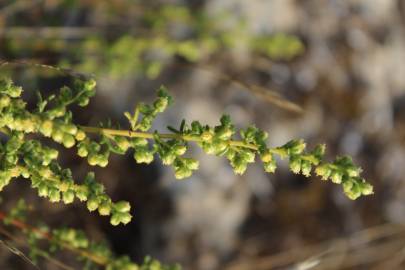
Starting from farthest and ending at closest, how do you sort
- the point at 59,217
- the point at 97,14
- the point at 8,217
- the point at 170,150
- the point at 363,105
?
the point at 363,105
the point at 97,14
the point at 59,217
the point at 8,217
the point at 170,150

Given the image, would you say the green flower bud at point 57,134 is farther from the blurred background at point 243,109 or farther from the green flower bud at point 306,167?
the blurred background at point 243,109

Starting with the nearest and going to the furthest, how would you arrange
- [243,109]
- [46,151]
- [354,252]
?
[46,151], [354,252], [243,109]

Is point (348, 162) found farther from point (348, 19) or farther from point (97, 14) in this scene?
point (348, 19)

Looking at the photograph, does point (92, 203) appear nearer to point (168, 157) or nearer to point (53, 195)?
point (53, 195)

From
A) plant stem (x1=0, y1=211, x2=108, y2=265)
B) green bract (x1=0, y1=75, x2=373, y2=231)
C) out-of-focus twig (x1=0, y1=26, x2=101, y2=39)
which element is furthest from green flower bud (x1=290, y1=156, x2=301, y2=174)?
out-of-focus twig (x1=0, y1=26, x2=101, y2=39)

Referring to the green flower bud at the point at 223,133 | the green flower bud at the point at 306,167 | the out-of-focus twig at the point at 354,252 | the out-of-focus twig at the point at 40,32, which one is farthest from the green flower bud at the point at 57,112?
the out-of-focus twig at the point at 354,252

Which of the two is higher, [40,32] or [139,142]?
[40,32]

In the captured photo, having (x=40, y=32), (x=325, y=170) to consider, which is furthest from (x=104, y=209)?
(x=40, y=32)

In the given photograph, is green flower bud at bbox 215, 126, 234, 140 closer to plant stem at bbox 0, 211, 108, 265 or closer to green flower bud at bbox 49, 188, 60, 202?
green flower bud at bbox 49, 188, 60, 202

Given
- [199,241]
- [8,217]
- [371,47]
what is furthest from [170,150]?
[371,47]
